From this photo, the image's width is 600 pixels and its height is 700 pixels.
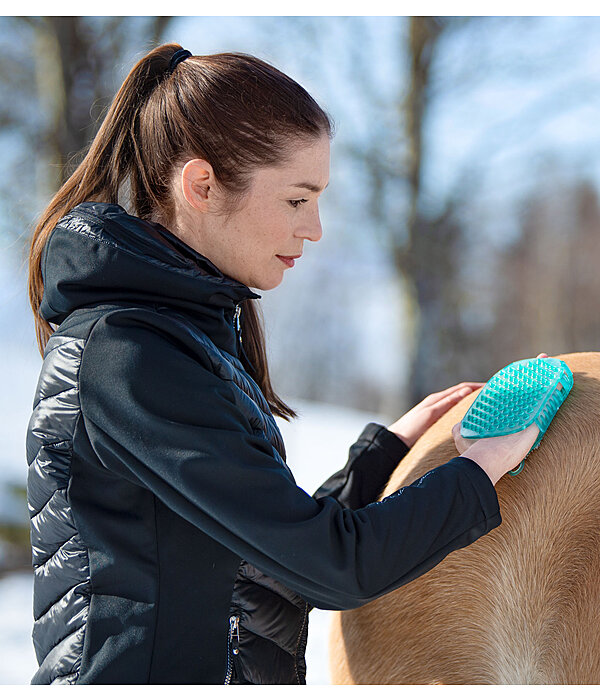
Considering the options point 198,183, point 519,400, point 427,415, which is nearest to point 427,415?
point 427,415

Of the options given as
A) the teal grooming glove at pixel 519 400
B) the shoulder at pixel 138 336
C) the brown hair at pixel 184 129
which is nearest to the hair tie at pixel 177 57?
the brown hair at pixel 184 129

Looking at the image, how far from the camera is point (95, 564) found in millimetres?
1112

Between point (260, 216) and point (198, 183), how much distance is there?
119 millimetres

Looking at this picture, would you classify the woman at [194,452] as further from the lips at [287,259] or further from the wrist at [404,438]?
the wrist at [404,438]

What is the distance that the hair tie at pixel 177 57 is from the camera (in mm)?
1385

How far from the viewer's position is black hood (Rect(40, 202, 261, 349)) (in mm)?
1144

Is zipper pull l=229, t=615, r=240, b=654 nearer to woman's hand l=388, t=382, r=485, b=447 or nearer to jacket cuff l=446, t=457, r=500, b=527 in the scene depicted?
jacket cuff l=446, t=457, r=500, b=527

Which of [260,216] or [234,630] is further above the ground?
[260,216]

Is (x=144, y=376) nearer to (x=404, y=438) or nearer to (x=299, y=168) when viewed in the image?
(x=299, y=168)

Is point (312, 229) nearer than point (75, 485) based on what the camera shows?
No

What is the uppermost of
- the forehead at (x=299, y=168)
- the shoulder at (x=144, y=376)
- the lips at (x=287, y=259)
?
the forehead at (x=299, y=168)

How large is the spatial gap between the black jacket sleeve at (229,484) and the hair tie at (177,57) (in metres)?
0.55

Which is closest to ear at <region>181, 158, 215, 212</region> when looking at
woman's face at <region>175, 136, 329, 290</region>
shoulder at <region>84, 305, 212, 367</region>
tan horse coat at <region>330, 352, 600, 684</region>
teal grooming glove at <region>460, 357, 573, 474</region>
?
woman's face at <region>175, 136, 329, 290</region>

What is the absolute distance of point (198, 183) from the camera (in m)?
1.27
